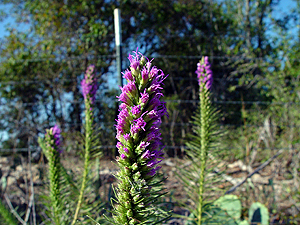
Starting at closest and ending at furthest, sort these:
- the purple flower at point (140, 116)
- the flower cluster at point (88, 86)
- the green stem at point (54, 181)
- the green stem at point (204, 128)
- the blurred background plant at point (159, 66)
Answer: the purple flower at point (140, 116) → the green stem at point (54, 181) → the green stem at point (204, 128) → the flower cluster at point (88, 86) → the blurred background plant at point (159, 66)

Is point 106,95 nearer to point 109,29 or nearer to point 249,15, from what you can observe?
point 109,29

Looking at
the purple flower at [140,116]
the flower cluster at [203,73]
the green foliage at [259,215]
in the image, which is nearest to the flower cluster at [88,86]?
the flower cluster at [203,73]

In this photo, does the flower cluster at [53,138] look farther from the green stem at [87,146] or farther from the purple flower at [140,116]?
the purple flower at [140,116]

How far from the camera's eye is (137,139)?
35.3 inches

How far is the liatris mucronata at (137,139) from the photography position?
875mm

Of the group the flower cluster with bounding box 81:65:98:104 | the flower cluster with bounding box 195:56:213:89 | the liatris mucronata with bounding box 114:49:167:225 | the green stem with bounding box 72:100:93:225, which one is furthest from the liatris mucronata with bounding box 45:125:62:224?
the flower cluster with bounding box 195:56:213:89

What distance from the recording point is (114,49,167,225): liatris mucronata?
88 centimetres

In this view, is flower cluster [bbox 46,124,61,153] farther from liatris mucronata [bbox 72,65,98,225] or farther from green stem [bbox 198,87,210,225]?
green stem [bbox 198,87,210,225]

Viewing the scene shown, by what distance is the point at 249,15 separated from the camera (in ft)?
28.8

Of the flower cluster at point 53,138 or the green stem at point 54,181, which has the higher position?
the flower cluster at point 53,138

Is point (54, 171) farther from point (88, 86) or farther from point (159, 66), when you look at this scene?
point (159, 66)

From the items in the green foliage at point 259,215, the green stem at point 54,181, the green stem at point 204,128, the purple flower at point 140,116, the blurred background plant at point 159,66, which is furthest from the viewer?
the blurred background plant at point 159,66

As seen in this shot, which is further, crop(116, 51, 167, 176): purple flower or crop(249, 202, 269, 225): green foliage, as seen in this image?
crop(249, 202, 269, 225): green foliage

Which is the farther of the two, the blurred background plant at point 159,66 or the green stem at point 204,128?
the blurred background plant at point 159,66
